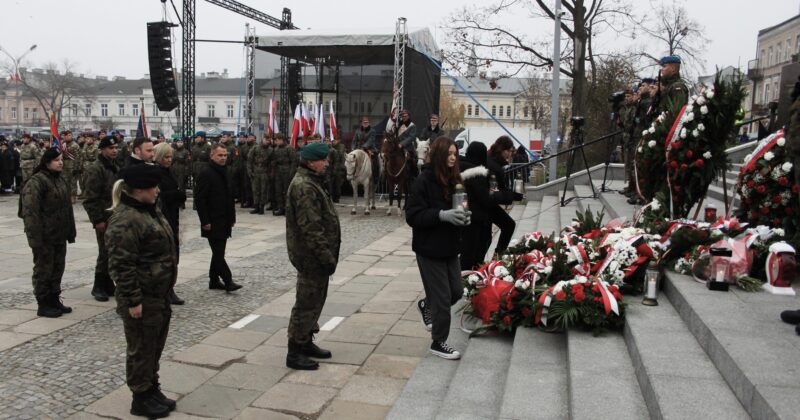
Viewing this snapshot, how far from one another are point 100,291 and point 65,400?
114 inches

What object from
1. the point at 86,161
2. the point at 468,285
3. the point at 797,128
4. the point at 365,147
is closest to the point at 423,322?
the point at 468,285

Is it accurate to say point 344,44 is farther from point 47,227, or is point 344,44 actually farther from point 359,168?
point 47,227

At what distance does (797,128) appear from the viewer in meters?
4.01

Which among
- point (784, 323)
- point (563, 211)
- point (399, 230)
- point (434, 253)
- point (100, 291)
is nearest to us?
point (784, 323)

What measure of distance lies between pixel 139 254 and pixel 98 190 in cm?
319

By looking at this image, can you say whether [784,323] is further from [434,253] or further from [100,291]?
[100,291]

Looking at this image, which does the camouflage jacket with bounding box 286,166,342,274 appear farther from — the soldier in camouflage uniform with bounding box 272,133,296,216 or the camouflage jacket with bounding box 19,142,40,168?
the camouflage jacket with bounding box 19,142,40,168

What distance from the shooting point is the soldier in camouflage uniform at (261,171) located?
1491 centimetres

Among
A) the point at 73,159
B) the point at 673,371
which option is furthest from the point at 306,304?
the point at 73,159

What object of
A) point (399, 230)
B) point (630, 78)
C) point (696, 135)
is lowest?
point (399, 230)

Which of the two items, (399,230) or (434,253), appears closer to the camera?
(434,253)

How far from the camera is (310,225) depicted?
15.4ft

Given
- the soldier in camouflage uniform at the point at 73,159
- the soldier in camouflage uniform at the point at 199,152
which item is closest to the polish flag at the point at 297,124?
the soldier in camouflage uniform at the point at 199,152

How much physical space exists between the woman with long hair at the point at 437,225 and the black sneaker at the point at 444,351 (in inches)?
0.6
